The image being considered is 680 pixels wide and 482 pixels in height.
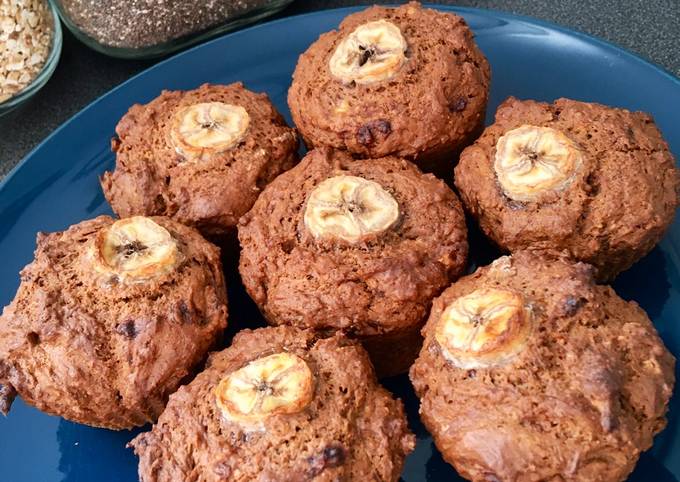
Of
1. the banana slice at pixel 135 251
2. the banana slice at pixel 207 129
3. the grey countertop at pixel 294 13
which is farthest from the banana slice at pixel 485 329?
the grey countertop at pixel 294 13

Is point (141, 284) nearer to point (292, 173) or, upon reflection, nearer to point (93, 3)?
point (292, 173)

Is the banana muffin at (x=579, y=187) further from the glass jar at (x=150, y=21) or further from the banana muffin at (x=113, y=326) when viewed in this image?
the glass jar at (x=150, y=21)

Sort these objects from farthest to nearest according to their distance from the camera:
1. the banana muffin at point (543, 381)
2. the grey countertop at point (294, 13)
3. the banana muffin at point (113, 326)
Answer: the grey countertop at point (294, 13)
the banana muffin at point (113, 326)
the banana muffin at point (543, 381)

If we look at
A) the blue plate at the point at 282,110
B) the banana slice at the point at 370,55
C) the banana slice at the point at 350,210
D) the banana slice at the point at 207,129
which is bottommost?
the blue plate at the point at 282,110

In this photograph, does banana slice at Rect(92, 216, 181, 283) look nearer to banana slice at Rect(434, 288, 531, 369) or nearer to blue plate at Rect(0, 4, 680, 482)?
blue plate at Rect(0, 4, 680, 482)

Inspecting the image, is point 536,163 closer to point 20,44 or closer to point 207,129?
point 207,129

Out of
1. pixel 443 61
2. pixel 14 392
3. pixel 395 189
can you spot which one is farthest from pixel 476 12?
pixel 14 392

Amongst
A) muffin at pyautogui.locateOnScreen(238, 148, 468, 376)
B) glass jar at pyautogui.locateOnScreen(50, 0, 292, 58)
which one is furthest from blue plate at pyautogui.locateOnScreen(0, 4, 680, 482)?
muffin at pyautogui.locateOnScreen(238, 148, 468, 376)
